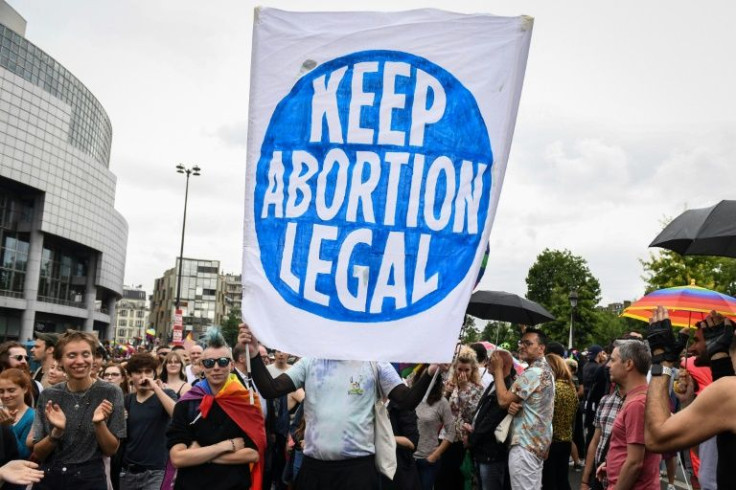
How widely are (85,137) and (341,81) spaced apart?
7081 cm

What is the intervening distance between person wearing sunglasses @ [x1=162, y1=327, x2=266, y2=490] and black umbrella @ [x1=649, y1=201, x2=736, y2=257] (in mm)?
3756

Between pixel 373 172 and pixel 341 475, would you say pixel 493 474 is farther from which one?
pixel 373 172

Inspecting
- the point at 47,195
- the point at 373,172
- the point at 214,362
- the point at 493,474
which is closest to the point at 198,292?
the point at 47,195

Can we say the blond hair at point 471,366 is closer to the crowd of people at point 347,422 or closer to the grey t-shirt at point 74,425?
the crowd of people at point 347,422

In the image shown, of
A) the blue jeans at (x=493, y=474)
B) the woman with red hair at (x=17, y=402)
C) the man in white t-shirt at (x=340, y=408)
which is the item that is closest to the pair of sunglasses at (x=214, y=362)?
the man in white t-shirt at (x=340, y=408)

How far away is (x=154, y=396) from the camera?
6746mm

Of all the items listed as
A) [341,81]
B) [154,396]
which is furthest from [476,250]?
[154,396]

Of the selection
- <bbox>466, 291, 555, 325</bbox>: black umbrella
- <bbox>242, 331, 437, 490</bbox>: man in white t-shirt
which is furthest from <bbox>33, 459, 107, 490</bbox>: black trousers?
<bbox>466, 291, 555, 325</bbox>: black umbrella

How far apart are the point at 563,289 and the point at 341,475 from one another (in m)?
67.5

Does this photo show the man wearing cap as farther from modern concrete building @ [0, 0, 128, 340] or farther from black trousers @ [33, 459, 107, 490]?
modern concrete building @ [0, 0, 128, 340]

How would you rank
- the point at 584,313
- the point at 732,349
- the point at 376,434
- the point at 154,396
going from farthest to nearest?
the point at 584,313 < the point at 154,396 < the point at 376,434 < the point at 732,349

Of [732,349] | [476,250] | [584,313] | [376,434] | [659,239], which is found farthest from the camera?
[584,313]

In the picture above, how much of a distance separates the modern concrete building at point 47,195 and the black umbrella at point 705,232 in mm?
55059

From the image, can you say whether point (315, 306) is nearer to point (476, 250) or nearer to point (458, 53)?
point (476, 250)
